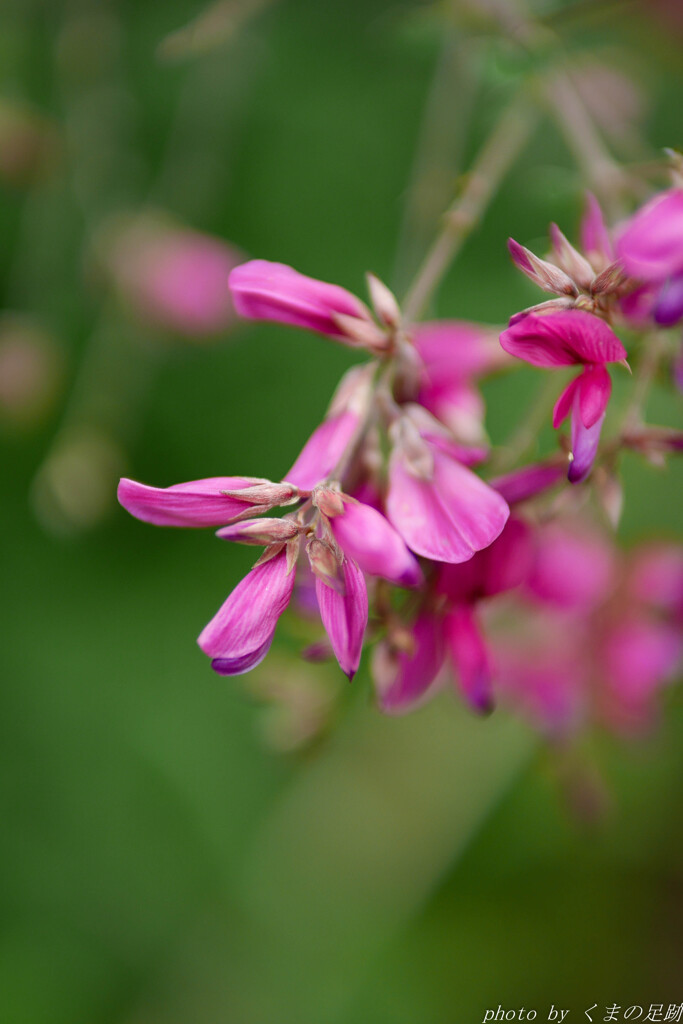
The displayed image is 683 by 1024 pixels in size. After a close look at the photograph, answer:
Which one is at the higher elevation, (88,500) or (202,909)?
(88,500)

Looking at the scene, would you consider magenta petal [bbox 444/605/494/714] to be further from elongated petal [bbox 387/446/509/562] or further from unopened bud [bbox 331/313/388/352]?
unopened bud [bbox 331/313/388/352]

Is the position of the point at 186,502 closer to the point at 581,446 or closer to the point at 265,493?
the point at 265,493

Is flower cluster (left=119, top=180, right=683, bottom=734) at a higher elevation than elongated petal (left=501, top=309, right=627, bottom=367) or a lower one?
lower

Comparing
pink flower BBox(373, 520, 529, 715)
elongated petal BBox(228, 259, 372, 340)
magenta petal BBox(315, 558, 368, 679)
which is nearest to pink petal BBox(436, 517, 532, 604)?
pink flower BBox(373, 520, 529, 715)

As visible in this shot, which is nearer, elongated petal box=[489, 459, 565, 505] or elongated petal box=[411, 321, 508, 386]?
elongated petal box=[489, 459, 565, 505]

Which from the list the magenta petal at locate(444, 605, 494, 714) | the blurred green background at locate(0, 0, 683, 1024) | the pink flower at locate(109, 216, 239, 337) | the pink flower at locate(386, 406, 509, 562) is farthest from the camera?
the blurred green background at locate(0, 0, 683, 1024)

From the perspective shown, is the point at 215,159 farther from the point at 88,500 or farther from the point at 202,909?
the point at 202,909

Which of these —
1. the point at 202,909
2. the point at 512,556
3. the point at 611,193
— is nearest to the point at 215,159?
the point at 611,193
